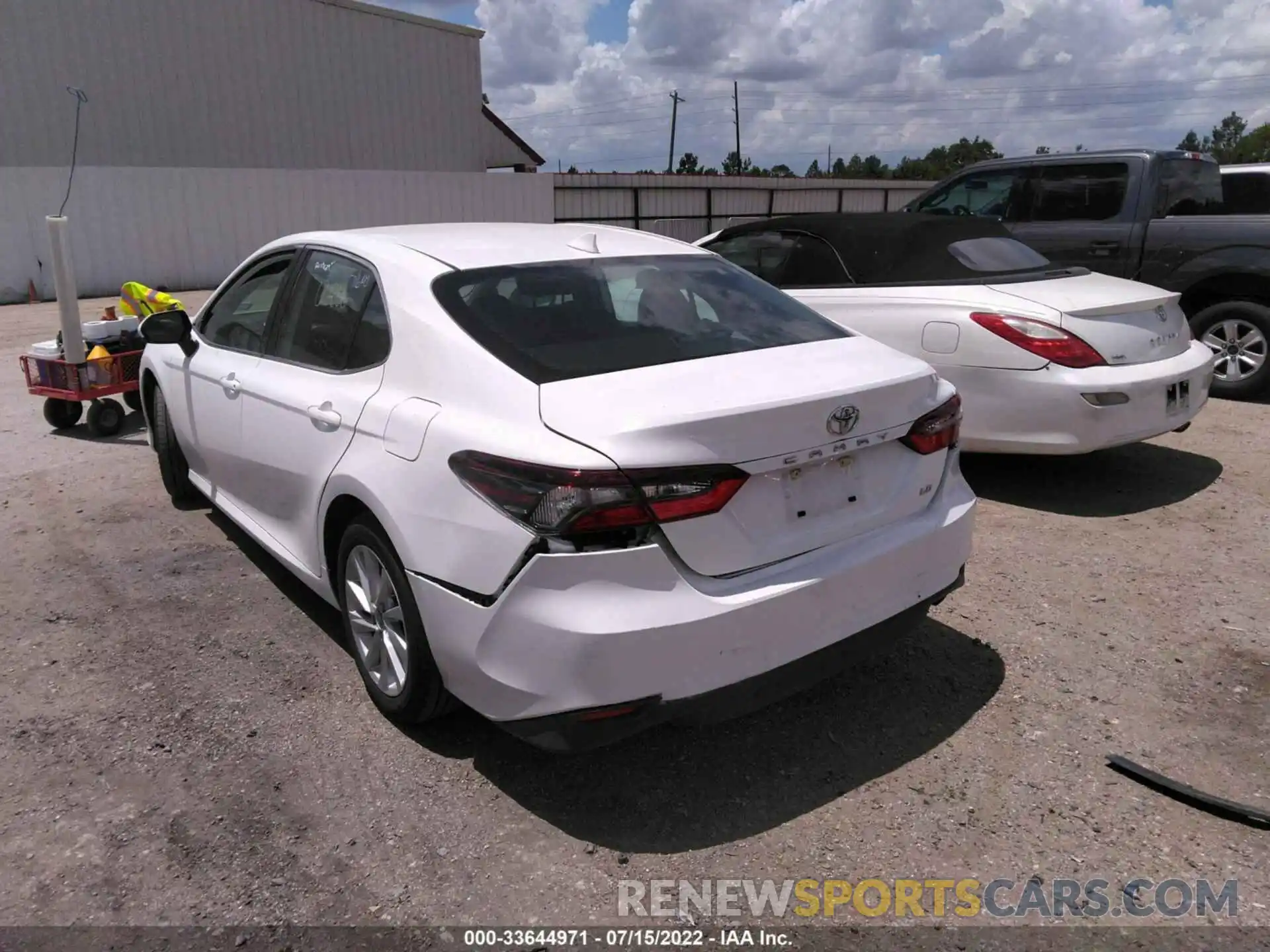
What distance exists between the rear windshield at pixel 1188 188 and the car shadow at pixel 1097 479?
2.65 meters

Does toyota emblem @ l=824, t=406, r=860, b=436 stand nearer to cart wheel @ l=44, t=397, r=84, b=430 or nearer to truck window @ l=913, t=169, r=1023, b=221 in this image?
truck window @ l=913, t=169, r=1023, b=221

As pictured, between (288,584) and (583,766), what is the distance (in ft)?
6.68

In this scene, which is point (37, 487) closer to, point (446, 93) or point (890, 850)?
point (890, 850)

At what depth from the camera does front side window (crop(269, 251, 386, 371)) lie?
3.31 m

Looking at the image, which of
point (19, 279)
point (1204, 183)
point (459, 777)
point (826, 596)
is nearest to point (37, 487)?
point (459, 777)

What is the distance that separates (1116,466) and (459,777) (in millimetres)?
4840

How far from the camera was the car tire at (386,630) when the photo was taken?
291cm

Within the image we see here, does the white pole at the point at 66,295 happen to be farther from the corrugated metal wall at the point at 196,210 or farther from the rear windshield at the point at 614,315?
the corrugated metal wall at the point at 196,210

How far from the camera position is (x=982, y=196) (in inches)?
346

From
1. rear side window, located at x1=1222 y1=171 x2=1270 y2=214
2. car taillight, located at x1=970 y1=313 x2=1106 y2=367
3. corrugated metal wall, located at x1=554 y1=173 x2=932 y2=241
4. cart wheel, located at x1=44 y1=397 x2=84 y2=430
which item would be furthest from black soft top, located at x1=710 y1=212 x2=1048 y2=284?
corrugated metal wall, located at x1=554 y1=173 x2=932 y2=241

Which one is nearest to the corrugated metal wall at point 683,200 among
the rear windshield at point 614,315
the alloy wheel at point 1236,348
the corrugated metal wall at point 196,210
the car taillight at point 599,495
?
the corrugated metal wall at point 196,210

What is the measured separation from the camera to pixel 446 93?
88.8 ft

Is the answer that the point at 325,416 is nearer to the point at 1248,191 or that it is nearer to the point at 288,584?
the point at 288,584

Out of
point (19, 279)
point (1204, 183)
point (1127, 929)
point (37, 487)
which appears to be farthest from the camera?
point (19, 279)
